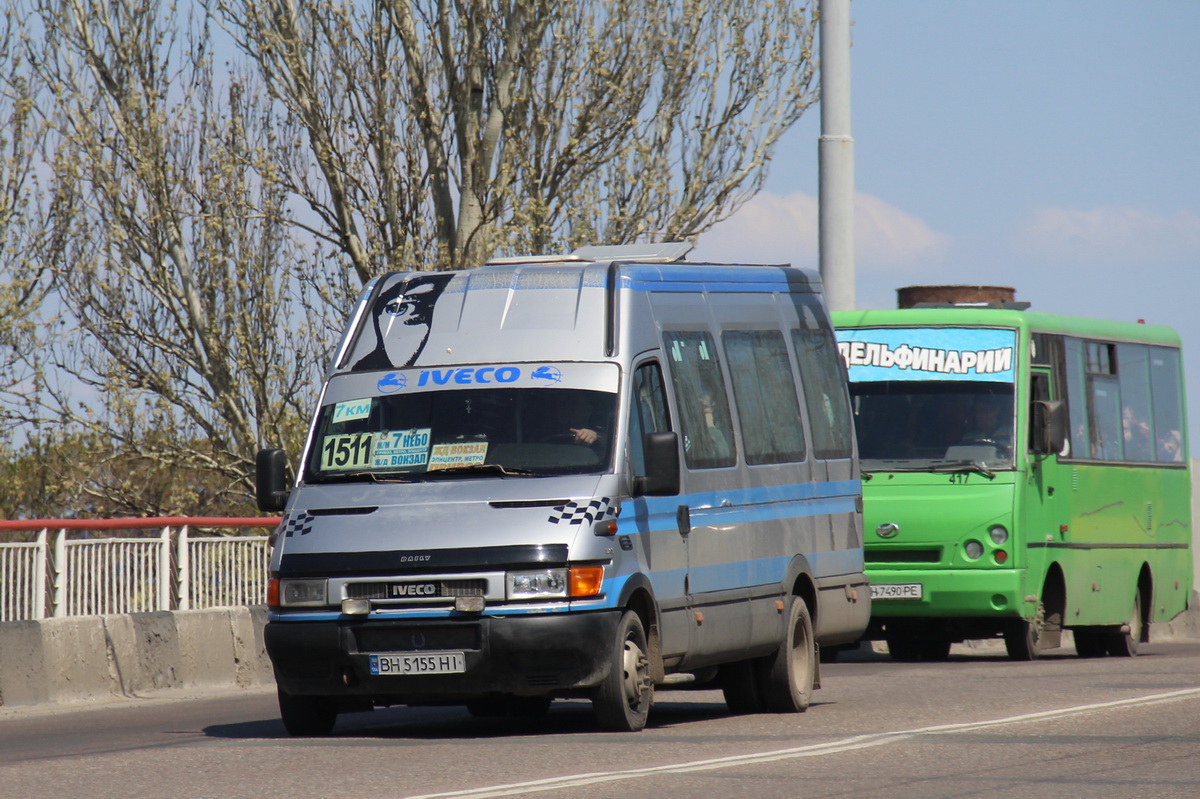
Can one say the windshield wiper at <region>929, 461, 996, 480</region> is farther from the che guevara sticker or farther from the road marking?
the road marking

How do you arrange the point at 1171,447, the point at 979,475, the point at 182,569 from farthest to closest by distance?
the point at 1171,447 → the point at 979,475 → the point at 182,569

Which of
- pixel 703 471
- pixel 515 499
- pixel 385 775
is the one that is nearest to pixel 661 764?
pixel 385 775

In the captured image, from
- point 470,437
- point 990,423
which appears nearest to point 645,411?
point 470,437

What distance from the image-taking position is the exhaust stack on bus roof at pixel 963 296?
2039 cm

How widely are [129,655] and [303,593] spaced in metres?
4.66

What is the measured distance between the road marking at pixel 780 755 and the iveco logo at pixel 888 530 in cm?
537

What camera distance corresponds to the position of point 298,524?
11.1m

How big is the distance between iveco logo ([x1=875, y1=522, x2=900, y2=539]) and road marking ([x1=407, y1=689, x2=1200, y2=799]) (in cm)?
537

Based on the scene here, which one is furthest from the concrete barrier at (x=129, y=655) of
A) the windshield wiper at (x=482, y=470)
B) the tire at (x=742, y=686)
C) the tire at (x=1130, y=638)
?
the tire at (x=1130, y=638)

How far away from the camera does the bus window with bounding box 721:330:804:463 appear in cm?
1283

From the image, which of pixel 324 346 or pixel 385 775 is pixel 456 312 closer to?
pixel 385 775

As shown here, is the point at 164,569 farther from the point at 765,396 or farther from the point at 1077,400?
the point at 1077,400

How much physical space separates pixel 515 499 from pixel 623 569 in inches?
27.7

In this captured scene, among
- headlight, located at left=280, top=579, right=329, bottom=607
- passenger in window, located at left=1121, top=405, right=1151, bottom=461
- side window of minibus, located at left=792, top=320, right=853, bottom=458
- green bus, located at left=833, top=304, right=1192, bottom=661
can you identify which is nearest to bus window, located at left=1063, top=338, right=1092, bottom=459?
green bus, located at left=833, top=304, right=1192, bottom=661
